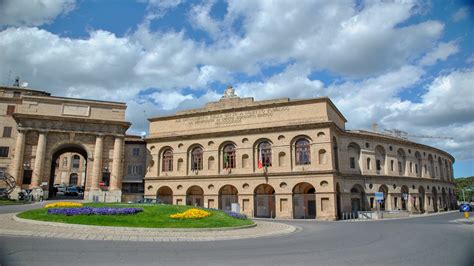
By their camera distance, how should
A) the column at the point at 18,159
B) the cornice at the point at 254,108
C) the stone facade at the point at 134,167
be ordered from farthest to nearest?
the stone facade at the point at 134,167 < the column at the point at 18,159 < the cornice at the point at 254,108

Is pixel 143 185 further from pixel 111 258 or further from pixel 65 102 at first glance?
pixel 111 258

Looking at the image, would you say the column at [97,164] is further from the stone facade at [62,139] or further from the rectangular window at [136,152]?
the rectangular window at [136,152]

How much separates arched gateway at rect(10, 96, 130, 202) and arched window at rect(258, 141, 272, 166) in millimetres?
20168

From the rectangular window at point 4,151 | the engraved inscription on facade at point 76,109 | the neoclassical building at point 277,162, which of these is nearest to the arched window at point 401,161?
the neoclassical building at point 277,162

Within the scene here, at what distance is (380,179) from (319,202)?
554 inches

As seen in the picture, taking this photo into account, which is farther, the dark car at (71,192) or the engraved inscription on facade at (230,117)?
the dark car at (71,192)

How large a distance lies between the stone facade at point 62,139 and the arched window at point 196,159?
34.0 ft

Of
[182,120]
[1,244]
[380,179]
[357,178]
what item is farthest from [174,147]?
[1,244]

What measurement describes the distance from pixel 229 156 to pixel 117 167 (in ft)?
53.0

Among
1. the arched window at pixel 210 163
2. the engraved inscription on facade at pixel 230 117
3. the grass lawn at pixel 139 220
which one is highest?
the engraved inscription on facade at pixel 230 117

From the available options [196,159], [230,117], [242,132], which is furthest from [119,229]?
[230,117]

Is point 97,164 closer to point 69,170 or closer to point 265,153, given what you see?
point 265,153

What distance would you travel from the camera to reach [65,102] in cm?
4984

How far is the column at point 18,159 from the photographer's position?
45.0 m
